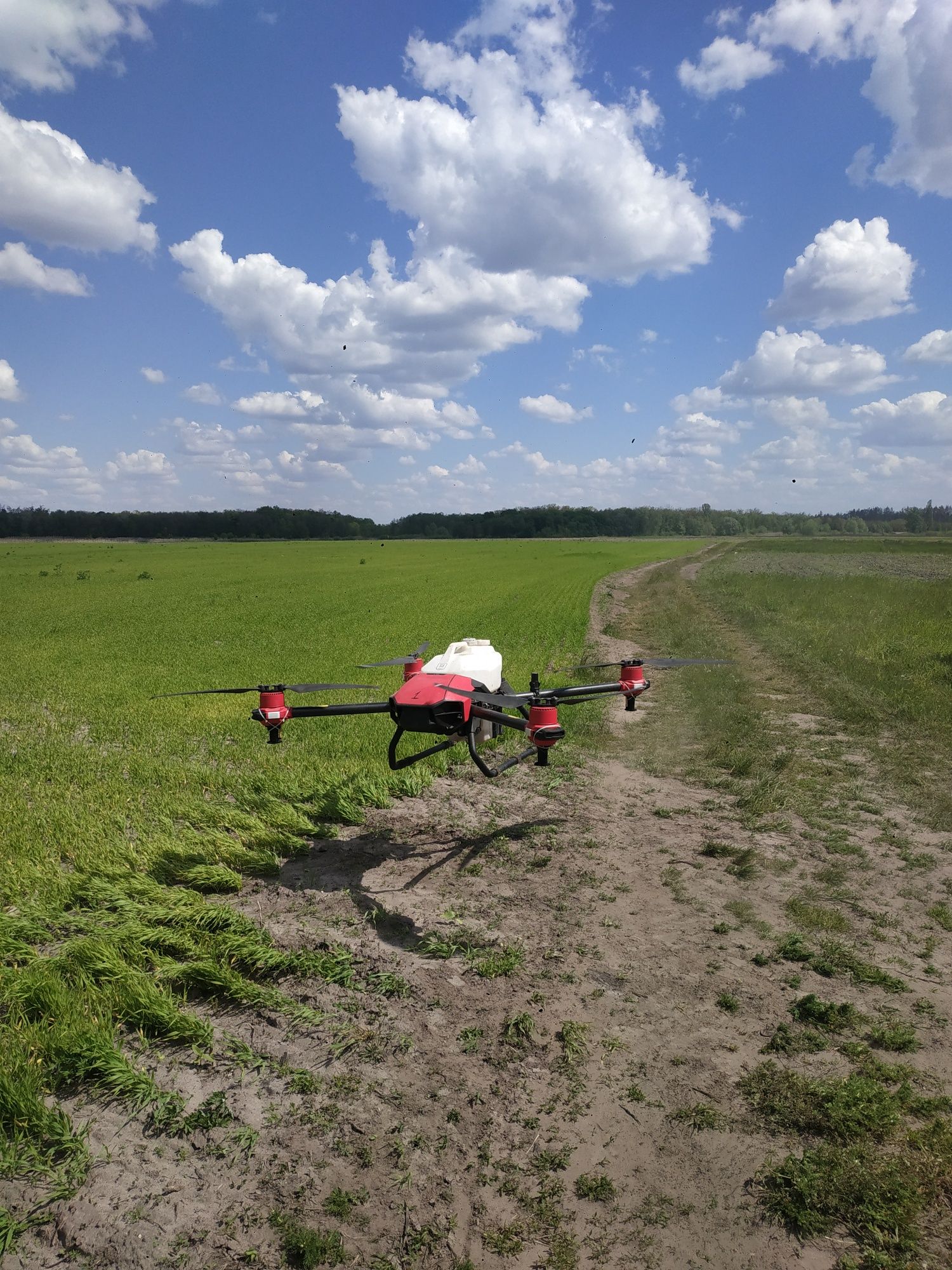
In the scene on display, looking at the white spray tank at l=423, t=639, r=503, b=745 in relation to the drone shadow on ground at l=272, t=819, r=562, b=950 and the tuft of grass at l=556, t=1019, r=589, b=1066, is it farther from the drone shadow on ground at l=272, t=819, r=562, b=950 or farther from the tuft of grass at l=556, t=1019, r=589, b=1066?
the tuft of grass at l=556, t=1019, r=589, b=1066

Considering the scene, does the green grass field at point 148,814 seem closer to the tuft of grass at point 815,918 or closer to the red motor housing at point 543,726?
the red motor housing at point 543,726

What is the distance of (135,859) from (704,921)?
18.5 ft

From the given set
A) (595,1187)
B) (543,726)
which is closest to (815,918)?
(543,726)

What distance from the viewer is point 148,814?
8562 mm

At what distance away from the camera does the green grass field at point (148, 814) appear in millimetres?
4520

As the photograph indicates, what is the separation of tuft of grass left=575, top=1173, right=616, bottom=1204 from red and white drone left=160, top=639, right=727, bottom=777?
2395mm

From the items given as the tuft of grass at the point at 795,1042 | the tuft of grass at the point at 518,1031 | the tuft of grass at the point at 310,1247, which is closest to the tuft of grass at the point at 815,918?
the tuft of grass at the point at 795,1042

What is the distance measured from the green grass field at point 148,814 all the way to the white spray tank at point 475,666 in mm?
2510

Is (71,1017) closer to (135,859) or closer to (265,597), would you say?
(135,859)

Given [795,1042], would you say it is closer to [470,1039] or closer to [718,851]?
[470,1039]

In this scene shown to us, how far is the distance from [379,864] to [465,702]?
8.07 ft

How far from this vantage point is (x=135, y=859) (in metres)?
7.07

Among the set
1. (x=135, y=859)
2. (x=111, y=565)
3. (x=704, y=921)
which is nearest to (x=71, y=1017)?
(x=135, y=859)

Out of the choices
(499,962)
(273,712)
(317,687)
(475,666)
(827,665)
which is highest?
(475,666)
